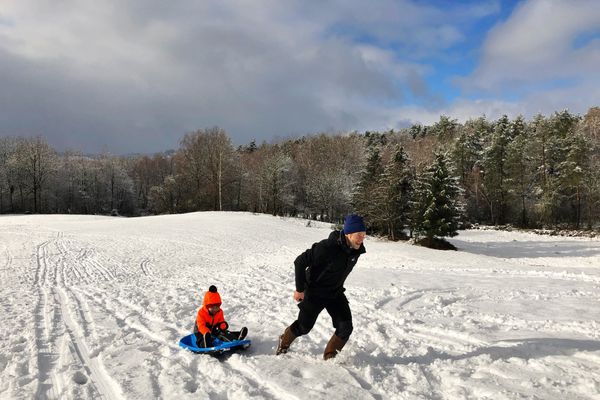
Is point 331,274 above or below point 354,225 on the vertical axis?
below

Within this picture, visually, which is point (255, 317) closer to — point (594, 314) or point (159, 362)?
point (159, 362)

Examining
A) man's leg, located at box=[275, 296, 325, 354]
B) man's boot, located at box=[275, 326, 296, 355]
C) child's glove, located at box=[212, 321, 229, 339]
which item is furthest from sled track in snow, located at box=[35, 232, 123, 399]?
man's leg, located at box=[275, 296, 325, 354]

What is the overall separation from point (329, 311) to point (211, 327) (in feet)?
6.55

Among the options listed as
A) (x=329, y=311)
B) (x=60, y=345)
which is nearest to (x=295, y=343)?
(x=329, y=311)

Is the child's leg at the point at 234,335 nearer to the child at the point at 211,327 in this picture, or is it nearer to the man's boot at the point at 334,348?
the child at the point at 211,327

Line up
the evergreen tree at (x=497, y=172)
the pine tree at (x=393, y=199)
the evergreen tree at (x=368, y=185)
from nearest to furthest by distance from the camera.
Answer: the pine tree at (x=393, y=199) → the evergreen tree at (x=368, y=185) → the evergreen tree at (x=497, y=172)

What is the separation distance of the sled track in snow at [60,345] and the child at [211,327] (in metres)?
1.30

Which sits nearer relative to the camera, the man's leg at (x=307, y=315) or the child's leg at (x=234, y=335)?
the man's leg at (x=307, y=315)

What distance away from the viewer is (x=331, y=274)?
16.1 feet

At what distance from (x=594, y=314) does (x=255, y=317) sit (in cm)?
637

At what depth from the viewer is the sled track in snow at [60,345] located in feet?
14.9

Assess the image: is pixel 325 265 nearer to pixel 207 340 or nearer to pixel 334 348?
pixel 334 348

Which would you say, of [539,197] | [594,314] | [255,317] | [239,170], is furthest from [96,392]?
[239,170]

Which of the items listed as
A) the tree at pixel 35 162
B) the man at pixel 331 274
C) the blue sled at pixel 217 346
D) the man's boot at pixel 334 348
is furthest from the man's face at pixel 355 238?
the tree at pixel 35 162
